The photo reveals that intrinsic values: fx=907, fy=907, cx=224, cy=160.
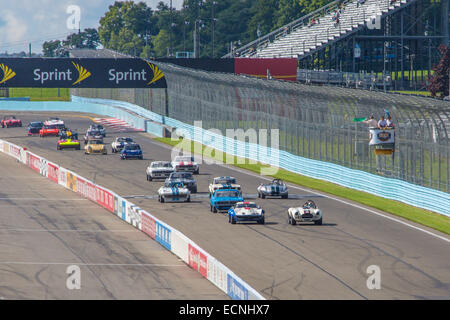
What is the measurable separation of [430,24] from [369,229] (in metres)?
63.9

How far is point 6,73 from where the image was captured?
75.9 m

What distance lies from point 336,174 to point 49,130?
1385 inches

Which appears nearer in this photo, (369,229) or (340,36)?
(369,229)

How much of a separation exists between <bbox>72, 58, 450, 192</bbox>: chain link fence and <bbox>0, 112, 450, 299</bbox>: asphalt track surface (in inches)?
116

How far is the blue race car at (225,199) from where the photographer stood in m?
36.9

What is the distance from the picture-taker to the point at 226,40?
171 m

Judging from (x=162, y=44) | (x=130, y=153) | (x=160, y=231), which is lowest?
(x=160, y=231)

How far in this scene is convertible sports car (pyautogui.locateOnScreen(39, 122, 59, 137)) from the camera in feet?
247

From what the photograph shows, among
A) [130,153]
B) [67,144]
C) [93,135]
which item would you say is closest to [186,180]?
[130,153]

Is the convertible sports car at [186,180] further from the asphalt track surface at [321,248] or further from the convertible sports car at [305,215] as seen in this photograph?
the convertible sports car at [305,215]

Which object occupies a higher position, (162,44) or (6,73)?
(162,44)

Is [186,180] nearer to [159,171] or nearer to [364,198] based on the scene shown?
[159,171]

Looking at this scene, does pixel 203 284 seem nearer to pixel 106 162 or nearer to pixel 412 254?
pixel 412 254
